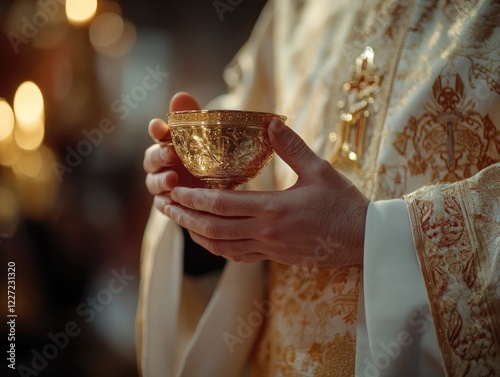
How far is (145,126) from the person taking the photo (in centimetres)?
545

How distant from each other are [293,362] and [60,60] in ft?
15.1

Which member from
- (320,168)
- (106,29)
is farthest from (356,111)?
(106,29)

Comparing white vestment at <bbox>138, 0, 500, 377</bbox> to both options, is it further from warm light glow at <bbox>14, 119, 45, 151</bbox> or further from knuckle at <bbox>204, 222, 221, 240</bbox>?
warm light glow at <bbox>14, 119, 45, 151</bbox>

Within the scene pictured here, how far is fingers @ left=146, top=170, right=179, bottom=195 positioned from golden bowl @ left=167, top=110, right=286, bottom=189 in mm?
129

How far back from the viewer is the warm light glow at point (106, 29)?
5.38 m

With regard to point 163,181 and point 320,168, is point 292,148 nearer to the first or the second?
point 320,168

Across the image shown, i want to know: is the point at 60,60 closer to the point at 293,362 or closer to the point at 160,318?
the point at 160,318

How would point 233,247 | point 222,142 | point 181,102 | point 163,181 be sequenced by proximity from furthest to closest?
point 181,102 → point 163,181 → point 233,247 → point 222,142

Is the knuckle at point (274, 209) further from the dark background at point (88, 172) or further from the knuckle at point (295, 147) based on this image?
the dark background at point (88, 172)

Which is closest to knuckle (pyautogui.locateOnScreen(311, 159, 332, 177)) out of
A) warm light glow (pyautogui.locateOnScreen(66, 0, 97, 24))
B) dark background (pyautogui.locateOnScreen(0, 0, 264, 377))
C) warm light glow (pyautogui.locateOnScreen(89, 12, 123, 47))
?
dark background (pyautogui.locateOnScreen(0, 0, 264, 377))

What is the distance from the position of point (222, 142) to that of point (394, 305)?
48cm

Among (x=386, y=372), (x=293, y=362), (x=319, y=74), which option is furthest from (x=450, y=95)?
(x=293, y=362)

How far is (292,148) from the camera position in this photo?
1.12 metres

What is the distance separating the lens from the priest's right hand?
131cm
